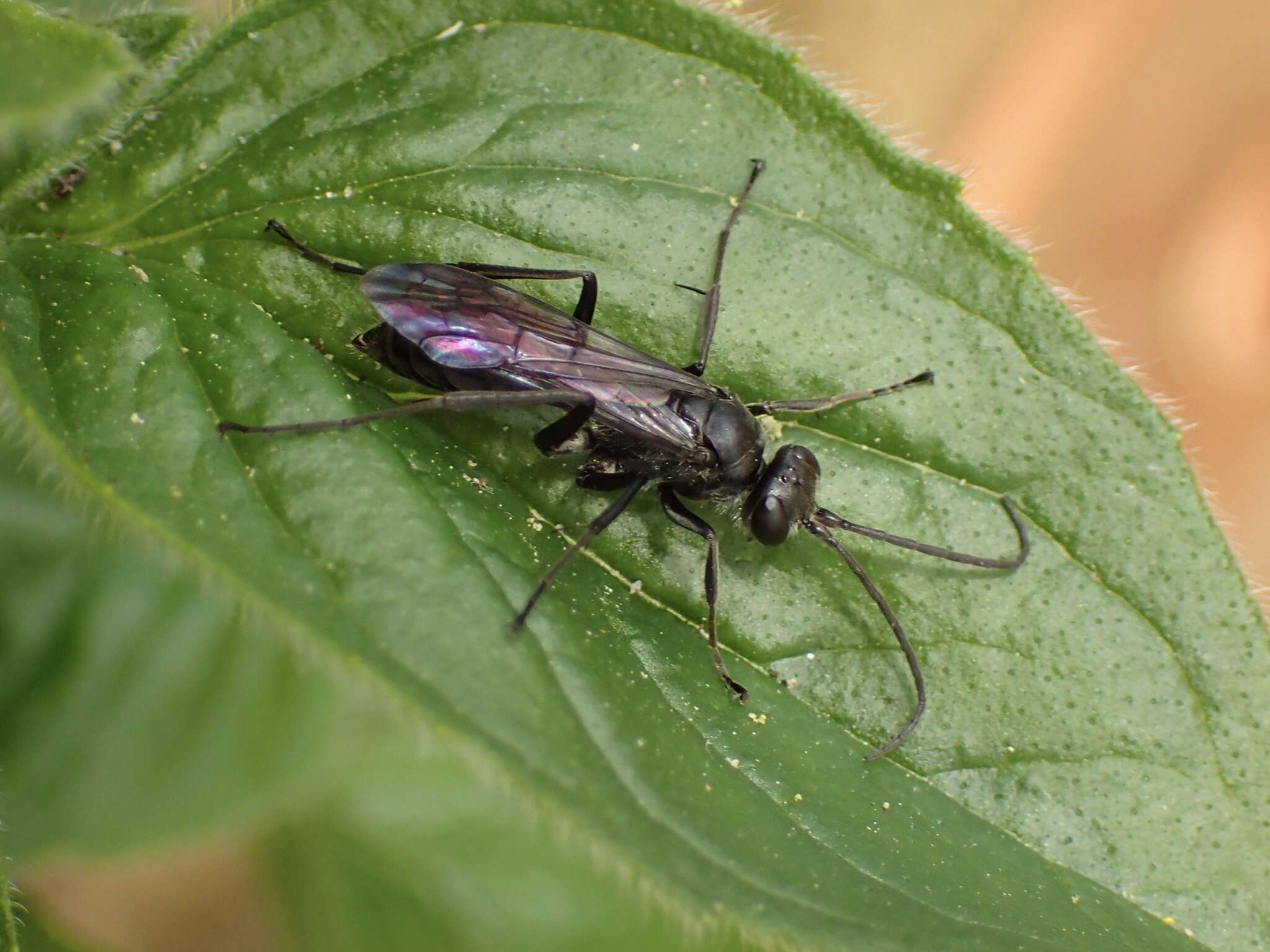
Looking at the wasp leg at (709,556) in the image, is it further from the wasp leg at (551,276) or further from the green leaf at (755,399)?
the wasp leg at (551,276)

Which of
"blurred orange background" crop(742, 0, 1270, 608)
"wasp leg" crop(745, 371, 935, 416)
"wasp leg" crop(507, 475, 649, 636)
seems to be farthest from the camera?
"blurred orange background" crop(742, 0, 1270, 608)

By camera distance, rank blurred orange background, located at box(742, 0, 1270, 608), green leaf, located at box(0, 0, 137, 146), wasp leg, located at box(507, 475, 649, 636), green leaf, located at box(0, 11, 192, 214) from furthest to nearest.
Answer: blurred orange background, located at box(742, 0, 1270, 608), green leaf, located at box(0, 11, 192, 214), wasp leg, located at box(507, 475, 649, 636), green leaf, located at box(0, 0, 137, 146)

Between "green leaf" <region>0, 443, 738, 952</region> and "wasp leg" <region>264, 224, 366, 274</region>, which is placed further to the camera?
"green leaf" <region>0, 443, 738, 952</region>

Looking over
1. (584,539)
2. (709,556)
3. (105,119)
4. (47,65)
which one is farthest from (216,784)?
(47,65)

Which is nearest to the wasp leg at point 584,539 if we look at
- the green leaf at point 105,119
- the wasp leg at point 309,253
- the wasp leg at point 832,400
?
the wasp leg at point 832,400

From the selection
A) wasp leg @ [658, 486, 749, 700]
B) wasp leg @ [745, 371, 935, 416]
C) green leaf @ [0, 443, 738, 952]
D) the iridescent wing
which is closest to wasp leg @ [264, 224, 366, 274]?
the iridescent wing

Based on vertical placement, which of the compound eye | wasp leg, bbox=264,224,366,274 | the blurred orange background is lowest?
wasp leg, bbox=264,224,366,274

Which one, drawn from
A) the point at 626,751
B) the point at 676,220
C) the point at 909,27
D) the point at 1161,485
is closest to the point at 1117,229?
the point at 909,27

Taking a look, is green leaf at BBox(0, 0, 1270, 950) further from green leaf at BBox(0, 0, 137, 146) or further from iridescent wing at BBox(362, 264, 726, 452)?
green leaf at BBox(0, 0, 137, 146)
